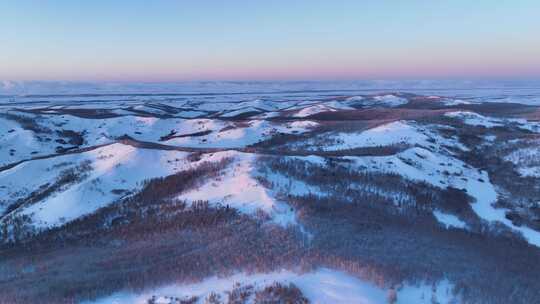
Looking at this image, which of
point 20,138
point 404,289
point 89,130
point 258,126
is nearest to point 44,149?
point 20,138

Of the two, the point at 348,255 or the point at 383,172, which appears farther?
the point at 383,172

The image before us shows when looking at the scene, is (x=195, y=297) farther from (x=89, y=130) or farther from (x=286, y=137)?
(x=89, y=130)

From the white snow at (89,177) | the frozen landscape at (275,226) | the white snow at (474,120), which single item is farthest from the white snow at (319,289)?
the white snow at (474,120)

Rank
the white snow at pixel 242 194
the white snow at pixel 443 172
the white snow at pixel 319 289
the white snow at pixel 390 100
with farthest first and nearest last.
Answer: the white snow at pixel 390 100
the white snow at pixel 443 172
the white snow at pixel 242 194
the white snow at pixel 319 289

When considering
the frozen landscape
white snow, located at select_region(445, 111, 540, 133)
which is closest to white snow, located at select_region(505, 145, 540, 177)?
the frozen landscape

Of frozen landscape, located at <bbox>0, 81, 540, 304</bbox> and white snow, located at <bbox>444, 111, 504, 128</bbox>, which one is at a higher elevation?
white snow, located at <bbox>444, 111, 504, 128</bbox>

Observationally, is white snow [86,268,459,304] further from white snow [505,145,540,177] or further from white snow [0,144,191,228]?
white snow [505,145,540,177]

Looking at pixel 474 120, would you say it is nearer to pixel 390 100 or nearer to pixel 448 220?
pixel 448 220

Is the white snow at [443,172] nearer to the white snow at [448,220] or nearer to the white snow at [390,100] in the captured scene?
the white snow at [448,220]
